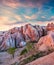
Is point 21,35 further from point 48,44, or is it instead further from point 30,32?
point 48,44

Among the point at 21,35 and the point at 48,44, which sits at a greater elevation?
the point at 48,44

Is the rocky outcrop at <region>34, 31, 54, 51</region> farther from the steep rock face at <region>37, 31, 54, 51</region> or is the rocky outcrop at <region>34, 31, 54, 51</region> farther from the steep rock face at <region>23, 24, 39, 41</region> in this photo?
the steep rock face at <region>23, 24, 39, 41</region>

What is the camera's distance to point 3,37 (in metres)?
88.4

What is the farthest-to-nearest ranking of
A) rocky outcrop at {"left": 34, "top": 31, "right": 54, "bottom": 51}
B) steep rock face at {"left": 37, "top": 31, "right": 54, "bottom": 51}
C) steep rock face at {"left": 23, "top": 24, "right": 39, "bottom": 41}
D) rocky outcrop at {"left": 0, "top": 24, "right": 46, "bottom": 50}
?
steep rock face at {"left": 23, "top": 24, "right": 39, "bottom": 41}, rocky outcrop at {"left": 0, "top": 24, "right": 46, "bottom": 50}, steep rock face at {"left": 37, "top": 31, "right": 54, "bottom": 51}, rocky outcrop at {"left": 34, "top": 31, "right": 54, "bottom": 51}

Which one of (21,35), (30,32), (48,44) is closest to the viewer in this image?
(48,44)

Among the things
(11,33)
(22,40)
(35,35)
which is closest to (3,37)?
(11,33)

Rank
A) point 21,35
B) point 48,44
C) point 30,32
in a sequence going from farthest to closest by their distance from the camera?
→ point 21,35 < point 30,32 < point 48,44

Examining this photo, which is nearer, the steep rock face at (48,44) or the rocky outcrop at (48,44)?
the rocky outcrop at (48,44)

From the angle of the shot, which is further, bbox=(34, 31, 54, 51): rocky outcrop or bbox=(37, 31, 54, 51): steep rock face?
bbox=(37, 31, 54, 51): steep rock face

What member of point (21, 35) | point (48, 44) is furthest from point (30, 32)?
point (48, 44)

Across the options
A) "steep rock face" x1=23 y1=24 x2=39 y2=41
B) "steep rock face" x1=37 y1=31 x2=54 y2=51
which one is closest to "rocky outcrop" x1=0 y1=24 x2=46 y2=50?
"steep rock face" x1=23 y1=24 x2=39 y2=41

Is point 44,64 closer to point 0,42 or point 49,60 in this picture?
point 49,60

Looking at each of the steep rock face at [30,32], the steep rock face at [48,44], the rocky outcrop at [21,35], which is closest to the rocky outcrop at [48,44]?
the steep rock face at [48,44]

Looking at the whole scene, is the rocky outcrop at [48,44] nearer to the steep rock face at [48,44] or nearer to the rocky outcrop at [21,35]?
the steep rock face at [48,44]
